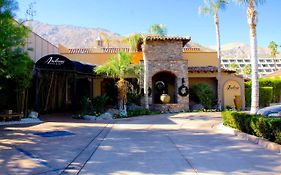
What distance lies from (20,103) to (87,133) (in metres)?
6.41

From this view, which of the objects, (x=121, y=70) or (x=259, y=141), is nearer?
(x=259, y=141)

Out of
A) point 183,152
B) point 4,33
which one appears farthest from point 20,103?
point 183,152

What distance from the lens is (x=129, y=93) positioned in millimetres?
22672

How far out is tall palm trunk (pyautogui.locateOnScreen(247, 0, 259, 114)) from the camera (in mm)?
14641

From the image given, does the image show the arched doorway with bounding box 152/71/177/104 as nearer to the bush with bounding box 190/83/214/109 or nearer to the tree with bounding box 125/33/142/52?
the bush with bounding box 190/83/214/109

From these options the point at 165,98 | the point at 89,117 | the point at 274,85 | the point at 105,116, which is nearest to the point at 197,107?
the point at 165,98

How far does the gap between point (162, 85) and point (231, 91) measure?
5910 millimetres

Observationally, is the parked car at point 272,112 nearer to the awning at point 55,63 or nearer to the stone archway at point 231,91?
the awning at point 55,63

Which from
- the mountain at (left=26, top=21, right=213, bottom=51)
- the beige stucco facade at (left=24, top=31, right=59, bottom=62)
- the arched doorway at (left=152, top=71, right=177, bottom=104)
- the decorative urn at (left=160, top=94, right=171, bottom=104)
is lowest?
the decorative urn at (left=160, top=94, right=171, bottom=104)

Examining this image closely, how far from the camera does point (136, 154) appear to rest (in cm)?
870

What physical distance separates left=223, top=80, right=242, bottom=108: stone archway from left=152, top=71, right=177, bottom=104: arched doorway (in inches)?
180

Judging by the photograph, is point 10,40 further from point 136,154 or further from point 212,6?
point 212,6

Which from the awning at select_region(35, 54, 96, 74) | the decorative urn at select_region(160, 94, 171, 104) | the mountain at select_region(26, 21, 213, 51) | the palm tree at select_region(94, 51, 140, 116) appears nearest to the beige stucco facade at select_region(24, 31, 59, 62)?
the awning at select_region(35, 54, 96, 74)

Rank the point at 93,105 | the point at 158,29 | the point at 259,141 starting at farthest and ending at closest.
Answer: the point at 158,29 < the point at 93,105 < the point at 259,141
